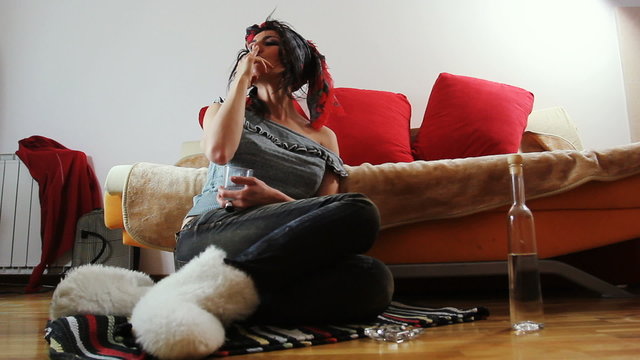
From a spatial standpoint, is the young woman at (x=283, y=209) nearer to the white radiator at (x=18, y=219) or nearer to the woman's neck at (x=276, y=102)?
the woman's neck at (x=276, y=102)

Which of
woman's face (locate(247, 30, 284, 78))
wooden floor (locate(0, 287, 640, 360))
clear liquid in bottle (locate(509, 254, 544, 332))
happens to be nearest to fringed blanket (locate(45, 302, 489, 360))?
wooden floor (locate(0, 287, 640, 360))

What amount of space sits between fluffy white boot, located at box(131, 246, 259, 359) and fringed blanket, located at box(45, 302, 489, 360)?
38mm

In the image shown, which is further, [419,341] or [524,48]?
[524,48]

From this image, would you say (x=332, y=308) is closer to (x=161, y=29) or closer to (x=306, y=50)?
(x=306, y=50)

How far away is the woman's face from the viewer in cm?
130

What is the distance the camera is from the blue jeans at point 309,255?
916 mm

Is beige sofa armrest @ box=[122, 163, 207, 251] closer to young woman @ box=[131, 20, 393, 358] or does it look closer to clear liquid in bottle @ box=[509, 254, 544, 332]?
young woman @ box=[131, 20, 393, 358]

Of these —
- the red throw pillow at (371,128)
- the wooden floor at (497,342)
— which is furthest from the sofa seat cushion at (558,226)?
the red throw pillow at (371,128)

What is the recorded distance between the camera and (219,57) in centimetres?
281

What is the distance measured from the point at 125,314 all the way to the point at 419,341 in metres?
0.61

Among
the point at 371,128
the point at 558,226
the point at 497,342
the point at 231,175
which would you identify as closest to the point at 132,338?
the point at 231,175

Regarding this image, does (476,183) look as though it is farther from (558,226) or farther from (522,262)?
(522,262)

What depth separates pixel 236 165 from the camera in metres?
1.18

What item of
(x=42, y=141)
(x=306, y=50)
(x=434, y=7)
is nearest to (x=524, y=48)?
(x=434, y=7)
